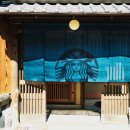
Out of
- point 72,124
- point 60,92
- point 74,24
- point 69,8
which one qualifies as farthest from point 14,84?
point 60,92

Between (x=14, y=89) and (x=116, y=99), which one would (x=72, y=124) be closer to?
(x=116, y=99)

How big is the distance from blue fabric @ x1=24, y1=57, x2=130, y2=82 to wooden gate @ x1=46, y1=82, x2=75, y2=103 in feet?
18.1

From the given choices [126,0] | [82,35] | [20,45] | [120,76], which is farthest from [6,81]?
[126,0]

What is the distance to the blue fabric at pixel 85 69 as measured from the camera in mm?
12180

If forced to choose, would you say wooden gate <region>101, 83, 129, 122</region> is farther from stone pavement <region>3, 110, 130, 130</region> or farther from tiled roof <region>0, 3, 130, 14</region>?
tiled roof <region>0, 3, 130, 14</region>

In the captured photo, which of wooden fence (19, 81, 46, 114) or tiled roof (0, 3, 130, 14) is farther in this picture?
wooden fence (19, 81, 46, 114)

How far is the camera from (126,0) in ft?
40.5

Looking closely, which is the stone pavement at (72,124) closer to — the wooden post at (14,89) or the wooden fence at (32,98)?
the wooden post at (14,89)

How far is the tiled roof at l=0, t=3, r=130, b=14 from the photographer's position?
10.8m

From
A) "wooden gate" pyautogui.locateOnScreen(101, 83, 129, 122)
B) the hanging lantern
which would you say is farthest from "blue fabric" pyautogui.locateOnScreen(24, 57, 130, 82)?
the hanging lantern

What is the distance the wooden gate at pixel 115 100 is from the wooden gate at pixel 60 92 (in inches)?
198

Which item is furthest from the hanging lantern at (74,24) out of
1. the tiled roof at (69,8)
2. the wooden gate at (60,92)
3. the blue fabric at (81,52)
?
the wooden gate at (60,92)

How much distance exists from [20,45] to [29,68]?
1053 millimetres

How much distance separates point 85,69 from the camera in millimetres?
12203
